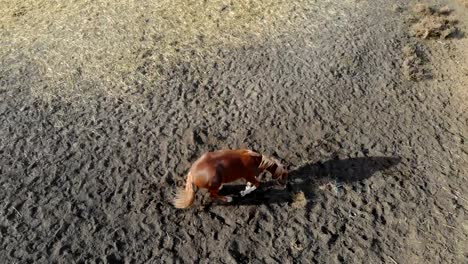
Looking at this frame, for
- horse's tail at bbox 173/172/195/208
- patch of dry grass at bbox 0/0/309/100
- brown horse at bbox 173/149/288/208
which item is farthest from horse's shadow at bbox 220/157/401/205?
patch of dry grass at bbox 0/0/309/100

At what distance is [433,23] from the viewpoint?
6109 mm

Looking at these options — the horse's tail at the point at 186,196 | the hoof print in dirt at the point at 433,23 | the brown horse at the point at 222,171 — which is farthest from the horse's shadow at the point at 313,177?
the hoof print in dirt at the point at 433,23

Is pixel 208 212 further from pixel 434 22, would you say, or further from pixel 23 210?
pixel 434 22

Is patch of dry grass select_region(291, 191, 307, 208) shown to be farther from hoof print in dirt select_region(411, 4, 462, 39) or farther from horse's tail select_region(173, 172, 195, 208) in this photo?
hoof print in dirt select_region(411, 4, 462, 39)

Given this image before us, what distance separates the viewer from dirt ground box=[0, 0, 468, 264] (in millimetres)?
3648

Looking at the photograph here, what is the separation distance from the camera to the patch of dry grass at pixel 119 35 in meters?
5.14

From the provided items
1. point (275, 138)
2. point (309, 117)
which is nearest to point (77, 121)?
point (275, 138)

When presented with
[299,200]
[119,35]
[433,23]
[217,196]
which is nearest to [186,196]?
[217,196]

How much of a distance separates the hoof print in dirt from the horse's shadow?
7.76 feet

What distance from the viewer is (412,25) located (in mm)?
6219

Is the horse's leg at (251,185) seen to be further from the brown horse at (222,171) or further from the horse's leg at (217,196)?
the horse's leg at (217,196)

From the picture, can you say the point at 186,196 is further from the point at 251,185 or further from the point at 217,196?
the point at 251,185

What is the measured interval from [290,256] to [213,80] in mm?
2245

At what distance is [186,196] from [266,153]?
944mm
